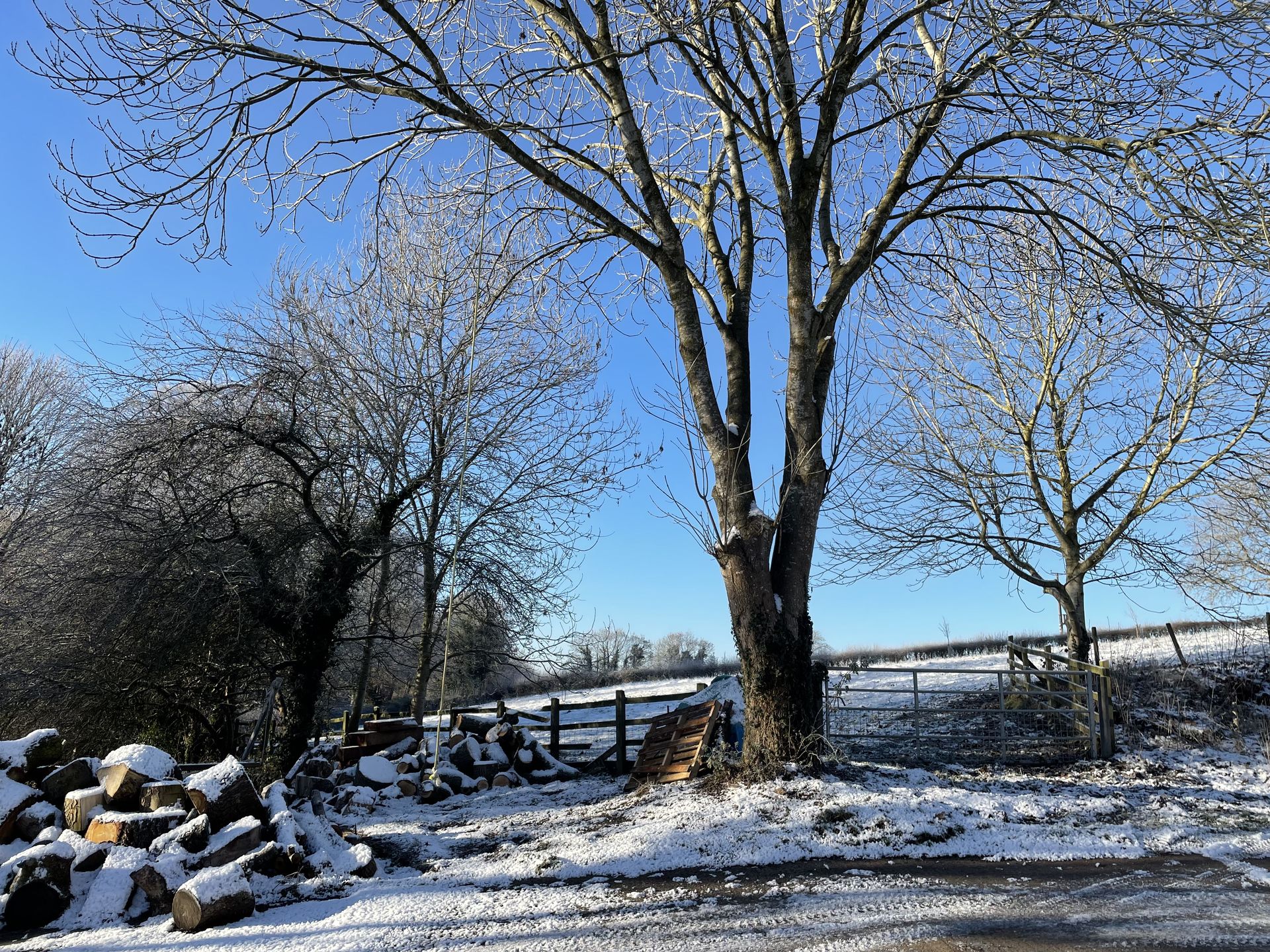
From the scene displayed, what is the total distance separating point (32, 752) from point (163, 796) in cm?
196

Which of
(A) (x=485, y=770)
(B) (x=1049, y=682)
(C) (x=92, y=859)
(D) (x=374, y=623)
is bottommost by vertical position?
(C) (x=92, y=859)

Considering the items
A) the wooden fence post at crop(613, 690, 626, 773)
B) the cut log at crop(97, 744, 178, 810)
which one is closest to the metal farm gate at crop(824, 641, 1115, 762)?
the wooden fence post at crop(613, 690, 626, 773)

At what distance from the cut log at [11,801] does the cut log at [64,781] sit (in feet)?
0.35

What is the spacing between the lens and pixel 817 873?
19.7ft

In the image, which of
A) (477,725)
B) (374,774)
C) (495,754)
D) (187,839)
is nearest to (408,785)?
(374,774)

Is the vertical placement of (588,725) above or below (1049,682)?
below

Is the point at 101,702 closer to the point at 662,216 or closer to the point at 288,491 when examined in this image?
the point at 288,491

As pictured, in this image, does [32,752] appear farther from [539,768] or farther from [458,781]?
[539,768]

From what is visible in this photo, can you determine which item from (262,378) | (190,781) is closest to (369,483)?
(262,378)

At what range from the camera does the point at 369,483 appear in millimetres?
12273

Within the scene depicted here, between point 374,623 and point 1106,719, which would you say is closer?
point 1106,719

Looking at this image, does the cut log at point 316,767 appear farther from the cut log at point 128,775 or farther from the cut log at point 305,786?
the cut log at point 128,775

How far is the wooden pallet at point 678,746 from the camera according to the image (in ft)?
31.6

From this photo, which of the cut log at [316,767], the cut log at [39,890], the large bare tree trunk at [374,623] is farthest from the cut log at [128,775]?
the large bare tree trunk at [374,623]
